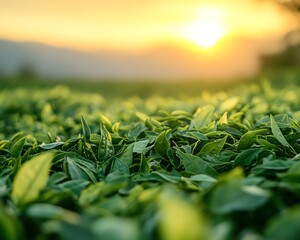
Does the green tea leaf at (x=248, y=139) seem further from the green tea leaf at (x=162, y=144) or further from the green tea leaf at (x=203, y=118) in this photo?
the green tea leaf at (x=203, y=118)

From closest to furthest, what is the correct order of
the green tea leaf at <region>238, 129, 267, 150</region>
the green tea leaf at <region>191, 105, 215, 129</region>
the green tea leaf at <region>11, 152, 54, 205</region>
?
the green tea leaf at <region>11, 152, 54, 205</region> → the green tea leaf at <region>238, 129, 267, 150</region> → the green tea leaf at <region>191, 105, 215, 129</region>

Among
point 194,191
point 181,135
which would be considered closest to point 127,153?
point 181,135

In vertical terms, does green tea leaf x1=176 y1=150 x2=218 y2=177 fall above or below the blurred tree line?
above

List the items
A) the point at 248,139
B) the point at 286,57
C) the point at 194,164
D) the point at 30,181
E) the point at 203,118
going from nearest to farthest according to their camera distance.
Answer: the point at 30,181
the point at 194,164
the point at 248,139
the point at 203,118
the point at 286,57

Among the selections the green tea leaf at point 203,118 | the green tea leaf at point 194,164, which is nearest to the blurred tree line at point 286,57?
the green tea leaf at point 203,118

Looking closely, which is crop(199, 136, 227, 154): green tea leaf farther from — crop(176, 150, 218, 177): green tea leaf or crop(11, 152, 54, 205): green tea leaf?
crop(11, 152, 54, 205): green tea leaf

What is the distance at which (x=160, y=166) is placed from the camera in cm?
207

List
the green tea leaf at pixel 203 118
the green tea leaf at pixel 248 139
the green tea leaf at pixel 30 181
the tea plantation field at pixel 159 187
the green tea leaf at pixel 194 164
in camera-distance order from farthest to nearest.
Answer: the green tea leaf at pixel 203 118 → the green tea leaf at pixel 248 139 → the green tea leaf at pixel 194 164 → the green tea leaf at pixel 30 181 → the tea plantation field at pixel 159 187

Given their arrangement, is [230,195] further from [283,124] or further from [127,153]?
[283,124]

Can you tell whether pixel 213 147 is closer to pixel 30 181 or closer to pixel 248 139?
pixel 248 139

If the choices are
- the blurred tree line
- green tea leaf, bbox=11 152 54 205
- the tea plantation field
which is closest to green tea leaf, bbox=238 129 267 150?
the tea plantation field

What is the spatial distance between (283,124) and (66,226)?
148cm

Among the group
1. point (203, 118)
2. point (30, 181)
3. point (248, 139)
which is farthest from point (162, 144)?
point (30, 181)

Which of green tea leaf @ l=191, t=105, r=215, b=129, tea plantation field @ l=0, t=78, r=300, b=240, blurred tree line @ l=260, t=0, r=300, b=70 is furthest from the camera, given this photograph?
blurred tree line @ l=260, t=0, r=300, b=70
